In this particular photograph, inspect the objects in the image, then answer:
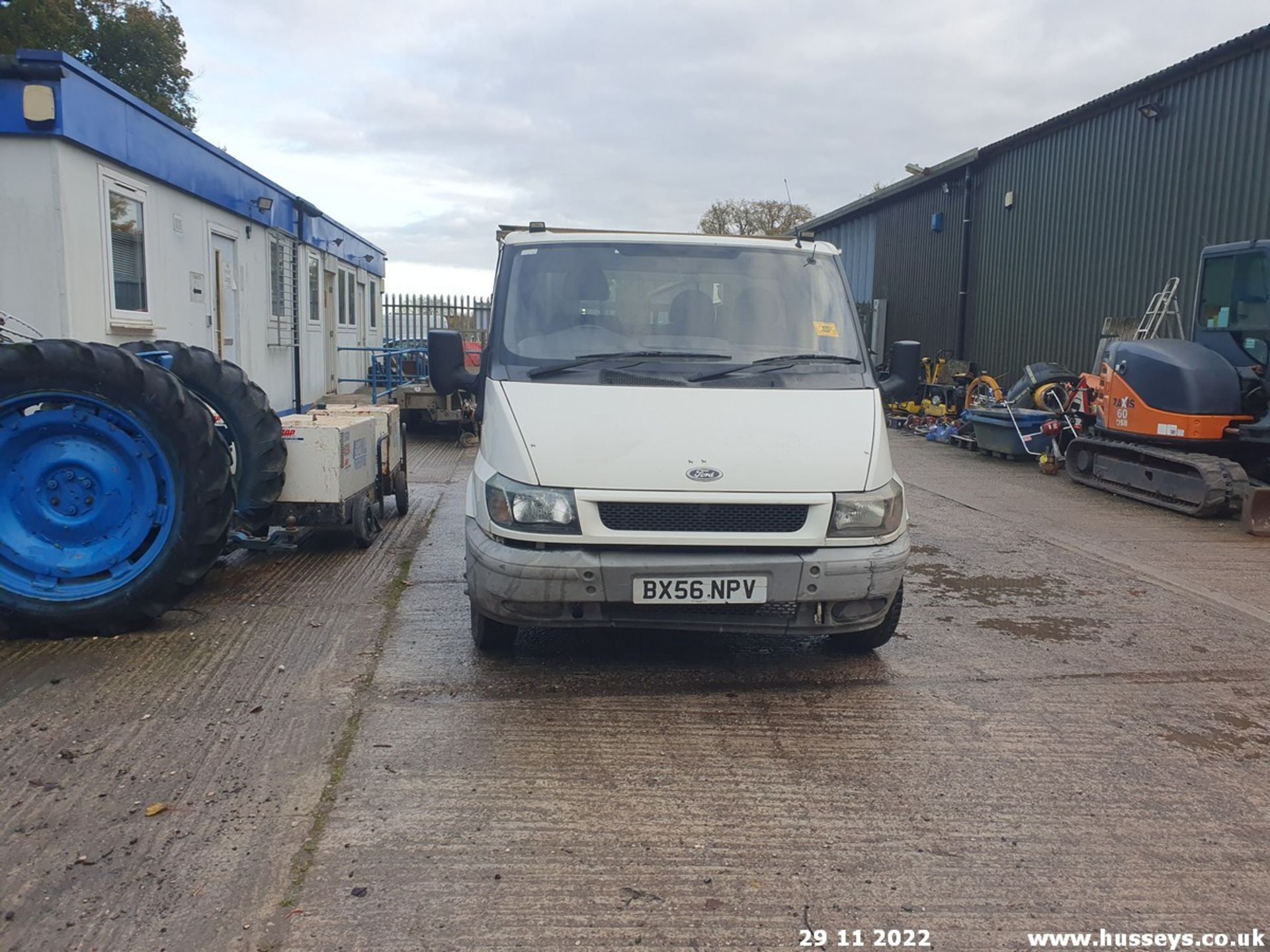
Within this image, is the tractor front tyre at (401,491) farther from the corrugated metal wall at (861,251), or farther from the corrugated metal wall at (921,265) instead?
the corrugated metal wall at (861,251)

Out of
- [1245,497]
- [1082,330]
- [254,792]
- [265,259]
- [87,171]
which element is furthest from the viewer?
[1082,330]

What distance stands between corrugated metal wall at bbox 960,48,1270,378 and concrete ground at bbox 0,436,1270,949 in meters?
9.35

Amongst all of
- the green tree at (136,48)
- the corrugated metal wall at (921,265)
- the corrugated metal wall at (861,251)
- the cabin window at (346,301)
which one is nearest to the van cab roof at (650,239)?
the cabin window at (346,301)

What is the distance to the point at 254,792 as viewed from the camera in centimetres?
362

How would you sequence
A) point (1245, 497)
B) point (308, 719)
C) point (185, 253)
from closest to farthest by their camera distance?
point (308, 719), point (1245, 497), point (185, 253)

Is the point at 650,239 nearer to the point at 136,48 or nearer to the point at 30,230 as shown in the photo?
the point at 30,230

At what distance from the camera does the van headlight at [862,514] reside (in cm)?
450

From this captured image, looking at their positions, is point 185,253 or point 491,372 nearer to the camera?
point 491,372

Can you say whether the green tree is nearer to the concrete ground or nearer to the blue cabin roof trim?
the blue cabin roof trim

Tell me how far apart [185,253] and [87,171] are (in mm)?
2430

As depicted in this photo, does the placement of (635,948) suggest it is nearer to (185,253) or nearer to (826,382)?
(826,382)

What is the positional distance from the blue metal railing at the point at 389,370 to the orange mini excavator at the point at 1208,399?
976cm

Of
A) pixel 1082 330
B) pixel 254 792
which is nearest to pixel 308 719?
pixel 254 792

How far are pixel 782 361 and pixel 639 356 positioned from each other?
724mm
